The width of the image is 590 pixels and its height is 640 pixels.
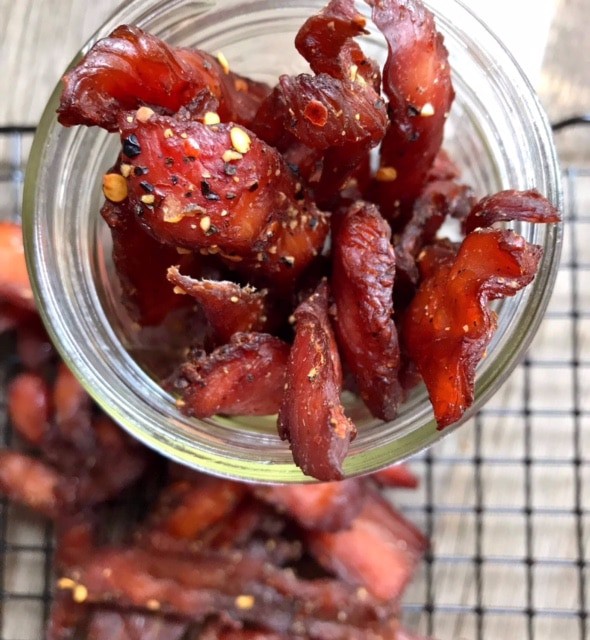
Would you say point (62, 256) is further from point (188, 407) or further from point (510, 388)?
point (510, 388)

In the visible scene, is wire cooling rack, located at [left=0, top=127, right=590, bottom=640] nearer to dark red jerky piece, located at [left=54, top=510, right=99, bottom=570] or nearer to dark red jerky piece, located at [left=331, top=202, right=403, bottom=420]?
dark red jerky piece, located at [left=54, top=510, right=99, bottom=570]

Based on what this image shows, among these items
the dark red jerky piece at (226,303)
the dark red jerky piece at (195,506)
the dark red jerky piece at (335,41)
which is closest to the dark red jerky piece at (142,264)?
the dark red jerky piece at (226,303)

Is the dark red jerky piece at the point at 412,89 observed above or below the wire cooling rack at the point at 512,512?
above

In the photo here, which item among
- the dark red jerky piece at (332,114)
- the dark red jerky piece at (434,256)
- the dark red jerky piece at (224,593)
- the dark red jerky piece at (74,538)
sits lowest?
the dark red jerky piece at (224,593)

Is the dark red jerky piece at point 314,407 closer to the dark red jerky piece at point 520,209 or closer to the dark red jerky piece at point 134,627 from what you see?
the dark red jerky piece at point 520,209

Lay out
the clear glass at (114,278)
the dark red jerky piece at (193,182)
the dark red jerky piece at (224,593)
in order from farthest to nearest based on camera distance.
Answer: the dark red jerky piece at (224,593) → the clear glass at (114,278) → the dark red jerky piece at (193,182)

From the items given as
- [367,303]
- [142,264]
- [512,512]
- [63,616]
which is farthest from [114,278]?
[512,512]

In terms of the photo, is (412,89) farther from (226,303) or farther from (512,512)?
(512,512)
